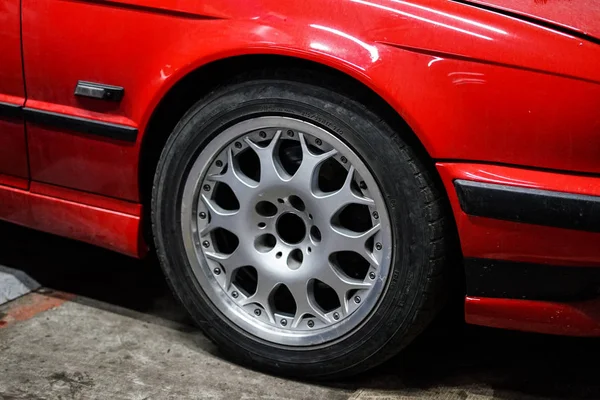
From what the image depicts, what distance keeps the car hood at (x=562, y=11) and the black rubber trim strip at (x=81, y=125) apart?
0.95 m

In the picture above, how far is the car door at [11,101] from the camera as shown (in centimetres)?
225

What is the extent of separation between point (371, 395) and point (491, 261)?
1.66ft

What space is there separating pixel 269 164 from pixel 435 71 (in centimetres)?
49

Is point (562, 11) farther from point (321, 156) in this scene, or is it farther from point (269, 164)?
point (269, 164)

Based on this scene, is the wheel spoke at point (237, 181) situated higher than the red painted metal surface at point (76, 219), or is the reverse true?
the wheel spoke at point (237, 181)

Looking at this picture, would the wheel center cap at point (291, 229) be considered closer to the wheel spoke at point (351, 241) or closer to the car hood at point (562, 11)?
the wheel spoke at point (351, 241)

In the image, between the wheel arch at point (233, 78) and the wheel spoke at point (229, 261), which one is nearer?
A: the wheel arch at point (233, 78)

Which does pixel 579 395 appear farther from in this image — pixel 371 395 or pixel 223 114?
pixel 223 114

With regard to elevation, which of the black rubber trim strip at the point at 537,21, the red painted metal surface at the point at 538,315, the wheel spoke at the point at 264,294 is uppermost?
the black rubber trim strip at the point at 537,21

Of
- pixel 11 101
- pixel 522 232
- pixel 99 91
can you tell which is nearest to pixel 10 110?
pixel 11 101

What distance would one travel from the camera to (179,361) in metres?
2.25

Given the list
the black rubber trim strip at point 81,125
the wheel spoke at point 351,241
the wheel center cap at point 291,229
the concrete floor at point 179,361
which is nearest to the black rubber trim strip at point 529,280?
the wheel spoke at point 351,241

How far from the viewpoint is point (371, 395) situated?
2094 mm

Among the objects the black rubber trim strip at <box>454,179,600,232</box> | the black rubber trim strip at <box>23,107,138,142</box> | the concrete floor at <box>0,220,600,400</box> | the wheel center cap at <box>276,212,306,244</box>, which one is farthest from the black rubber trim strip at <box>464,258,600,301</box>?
the black rubber trim strip at <box>23,107,138,142</box>
